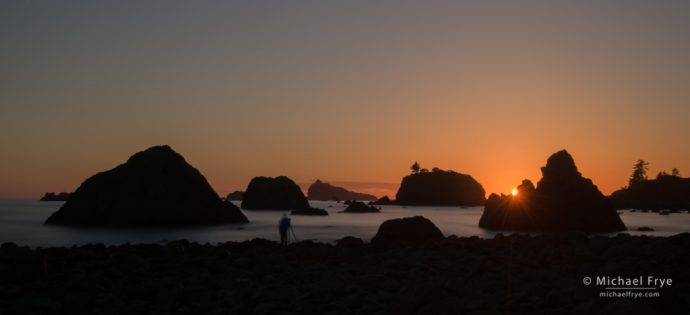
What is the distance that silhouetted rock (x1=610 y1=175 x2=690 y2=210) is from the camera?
568ft

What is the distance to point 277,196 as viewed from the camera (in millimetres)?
159875

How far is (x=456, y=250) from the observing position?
25453 millimetres

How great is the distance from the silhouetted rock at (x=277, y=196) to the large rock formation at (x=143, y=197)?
8790cm

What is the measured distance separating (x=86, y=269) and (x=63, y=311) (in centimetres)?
717

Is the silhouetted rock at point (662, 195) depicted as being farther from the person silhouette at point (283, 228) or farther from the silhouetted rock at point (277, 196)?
the person silhouette at point (283, 228)

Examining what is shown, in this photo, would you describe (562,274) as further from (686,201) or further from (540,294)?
(686,201)

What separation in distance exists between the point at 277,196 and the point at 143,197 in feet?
306

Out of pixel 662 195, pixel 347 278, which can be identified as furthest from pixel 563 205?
pixel 662 195

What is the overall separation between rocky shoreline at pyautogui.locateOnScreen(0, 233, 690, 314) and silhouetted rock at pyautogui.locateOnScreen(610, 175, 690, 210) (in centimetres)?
17099

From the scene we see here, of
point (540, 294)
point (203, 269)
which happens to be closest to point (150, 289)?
point (203, 269)

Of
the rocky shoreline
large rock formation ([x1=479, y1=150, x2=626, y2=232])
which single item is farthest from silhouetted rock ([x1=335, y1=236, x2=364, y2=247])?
large rock formation ([x1=479, y1=150, x2=626, y2=232])

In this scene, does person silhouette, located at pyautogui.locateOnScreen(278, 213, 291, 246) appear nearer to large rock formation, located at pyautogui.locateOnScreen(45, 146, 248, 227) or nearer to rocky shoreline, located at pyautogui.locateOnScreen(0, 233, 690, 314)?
rocky shoreline, located at pyautogui.locateOnScreen(0, 233, 690, 314)

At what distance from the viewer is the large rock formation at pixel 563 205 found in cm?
6100

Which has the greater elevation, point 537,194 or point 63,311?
point 537,194
